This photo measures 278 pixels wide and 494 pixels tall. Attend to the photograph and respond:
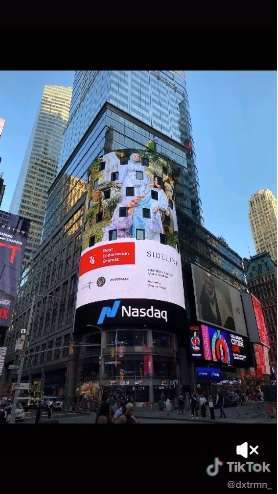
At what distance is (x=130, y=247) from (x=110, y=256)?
2.48 meters

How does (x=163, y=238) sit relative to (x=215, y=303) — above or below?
above

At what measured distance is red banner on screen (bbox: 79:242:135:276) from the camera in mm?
40750

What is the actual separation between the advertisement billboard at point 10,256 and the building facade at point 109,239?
14.1 metres

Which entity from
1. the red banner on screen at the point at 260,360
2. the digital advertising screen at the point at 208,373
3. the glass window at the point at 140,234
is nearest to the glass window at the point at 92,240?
the glass window at the point at 140,234

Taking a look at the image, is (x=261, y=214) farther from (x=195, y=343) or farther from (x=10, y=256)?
(x=10, y=256)

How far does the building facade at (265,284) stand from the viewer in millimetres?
72000

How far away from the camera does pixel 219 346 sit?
50.4 meters

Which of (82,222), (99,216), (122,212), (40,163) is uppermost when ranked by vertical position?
(40,163)

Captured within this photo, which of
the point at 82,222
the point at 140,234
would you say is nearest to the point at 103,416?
the point at 140,234

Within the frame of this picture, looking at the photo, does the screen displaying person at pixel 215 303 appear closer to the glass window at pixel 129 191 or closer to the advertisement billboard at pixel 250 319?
the advertisement billboard at pixel 250 319
